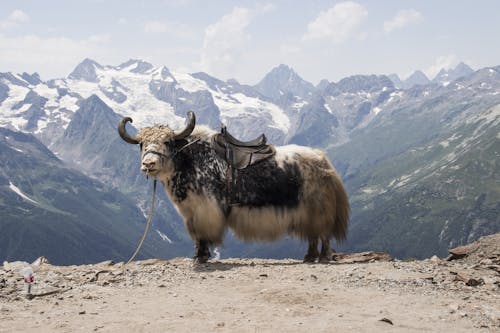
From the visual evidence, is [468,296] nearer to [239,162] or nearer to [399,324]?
[399,324]

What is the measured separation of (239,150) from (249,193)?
1595mm

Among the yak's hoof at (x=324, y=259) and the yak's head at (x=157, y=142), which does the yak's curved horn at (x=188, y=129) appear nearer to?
the yak's head at (x=157, y=142)

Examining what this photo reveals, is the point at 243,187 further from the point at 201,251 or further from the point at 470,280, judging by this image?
the point at 470,280

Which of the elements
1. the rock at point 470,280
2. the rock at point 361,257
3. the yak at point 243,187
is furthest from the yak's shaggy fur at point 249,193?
the rock at point 470,280

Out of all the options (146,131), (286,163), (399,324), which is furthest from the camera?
(286,163)

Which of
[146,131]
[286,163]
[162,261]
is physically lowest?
[162,261]

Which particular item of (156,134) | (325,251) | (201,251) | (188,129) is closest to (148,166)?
(156,134)

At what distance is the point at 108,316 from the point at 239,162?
8394mm

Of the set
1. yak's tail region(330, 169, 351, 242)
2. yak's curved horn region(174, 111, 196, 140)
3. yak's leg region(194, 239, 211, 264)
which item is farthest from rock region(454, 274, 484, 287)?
yak's curved horn region(174, 111, 196, 140)

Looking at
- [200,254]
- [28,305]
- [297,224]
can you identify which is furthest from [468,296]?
[28,305]

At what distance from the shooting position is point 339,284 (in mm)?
14297

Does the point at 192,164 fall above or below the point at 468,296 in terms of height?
above

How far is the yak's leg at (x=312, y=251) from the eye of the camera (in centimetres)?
1906

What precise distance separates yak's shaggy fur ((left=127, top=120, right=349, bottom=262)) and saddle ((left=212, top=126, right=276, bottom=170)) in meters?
0.18
